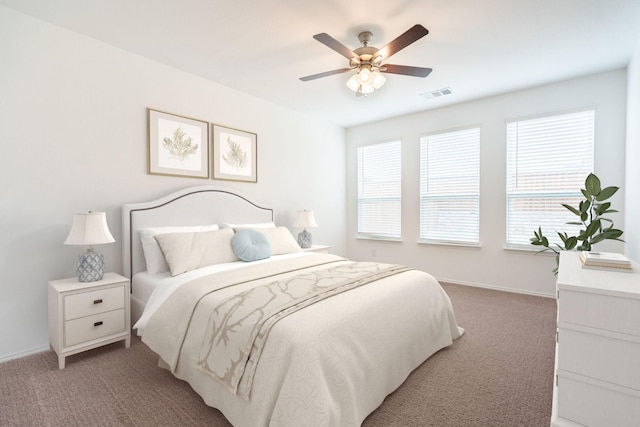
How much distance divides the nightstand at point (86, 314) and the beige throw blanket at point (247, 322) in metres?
1.15

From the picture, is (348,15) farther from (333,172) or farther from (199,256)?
(333,172)

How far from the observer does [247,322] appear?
1607 mm

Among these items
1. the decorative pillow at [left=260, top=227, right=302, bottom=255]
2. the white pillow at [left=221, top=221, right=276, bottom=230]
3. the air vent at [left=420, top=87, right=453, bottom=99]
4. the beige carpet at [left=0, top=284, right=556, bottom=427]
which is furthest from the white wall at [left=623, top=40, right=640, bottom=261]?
the white pillow at [left=221, top=221, right=276, bottom=230]

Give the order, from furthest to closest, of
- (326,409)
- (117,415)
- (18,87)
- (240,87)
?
(240,87)
(18,87)
(117,415)
(326,409)

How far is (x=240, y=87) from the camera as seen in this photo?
149 inches

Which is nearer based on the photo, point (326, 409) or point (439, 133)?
point (326, 409)

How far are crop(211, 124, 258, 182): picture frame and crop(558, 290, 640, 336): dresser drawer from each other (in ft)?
11.3

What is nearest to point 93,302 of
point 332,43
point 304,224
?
point 304,224

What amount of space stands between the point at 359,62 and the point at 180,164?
2.19m

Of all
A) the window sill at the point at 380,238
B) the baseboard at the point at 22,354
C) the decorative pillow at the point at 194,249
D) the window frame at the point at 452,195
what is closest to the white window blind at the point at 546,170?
the window frame at the point at 452,195

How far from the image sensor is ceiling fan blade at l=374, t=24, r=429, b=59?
201cm

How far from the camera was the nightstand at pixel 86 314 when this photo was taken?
2.19 meters

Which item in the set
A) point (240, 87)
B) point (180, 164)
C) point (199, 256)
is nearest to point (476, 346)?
point (199, 256)

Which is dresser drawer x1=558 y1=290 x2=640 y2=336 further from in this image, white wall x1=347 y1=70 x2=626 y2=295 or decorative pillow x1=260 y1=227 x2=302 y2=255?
white wall x1=347 y1=70 x2=626 y2=295
